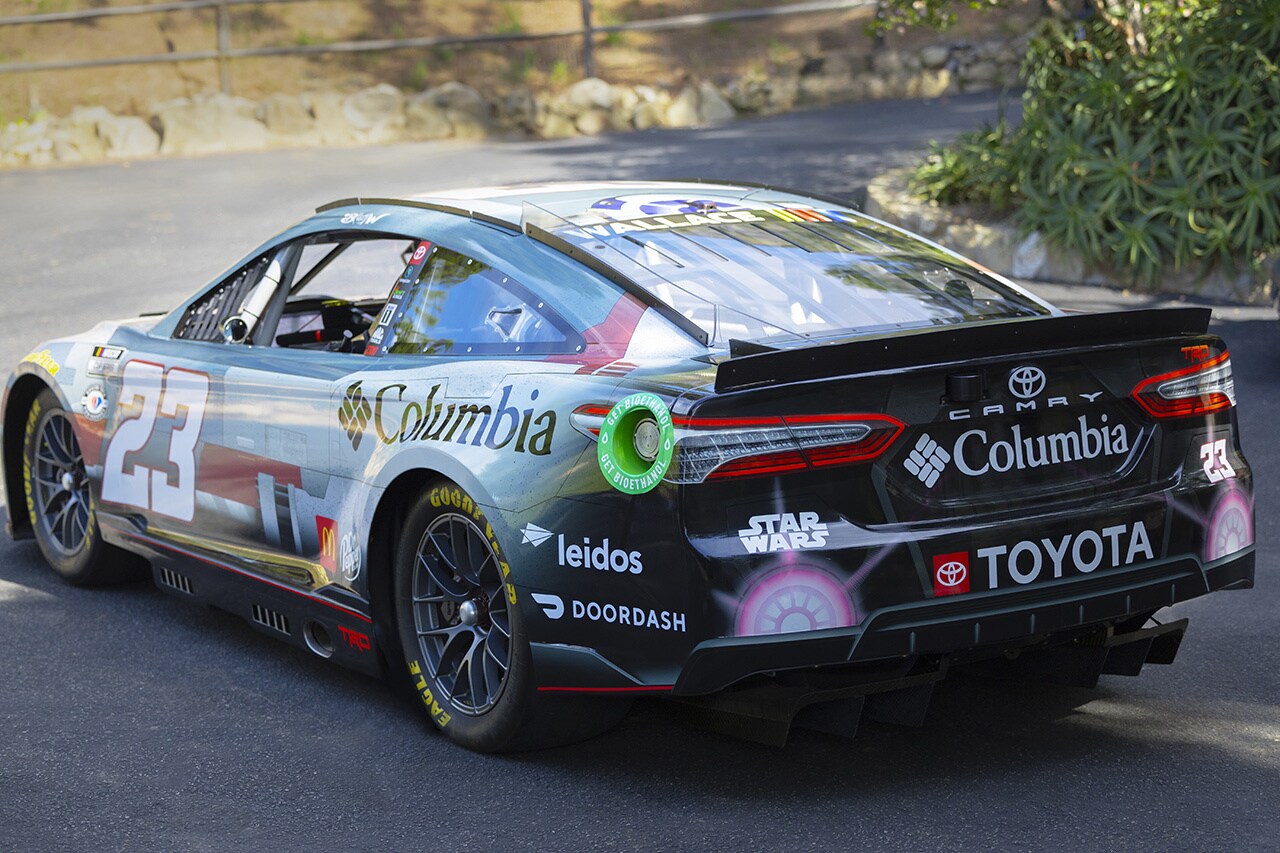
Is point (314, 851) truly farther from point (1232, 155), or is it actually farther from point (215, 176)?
point (215, 176)

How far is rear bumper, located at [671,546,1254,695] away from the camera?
3529mm

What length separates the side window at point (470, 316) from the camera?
4176 millimetres

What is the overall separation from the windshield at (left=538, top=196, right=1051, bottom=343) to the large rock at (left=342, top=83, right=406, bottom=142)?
62.6 ft

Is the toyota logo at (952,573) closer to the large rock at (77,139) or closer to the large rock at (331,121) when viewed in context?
the large rock at (331,121)

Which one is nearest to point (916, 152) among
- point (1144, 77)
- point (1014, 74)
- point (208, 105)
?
point (1144, 77)

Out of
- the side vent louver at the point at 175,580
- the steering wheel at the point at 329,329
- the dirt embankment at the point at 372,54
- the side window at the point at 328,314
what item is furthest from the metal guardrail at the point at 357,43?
the side vent louver at the point at 175,580

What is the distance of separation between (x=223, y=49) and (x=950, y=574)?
24.2 metres

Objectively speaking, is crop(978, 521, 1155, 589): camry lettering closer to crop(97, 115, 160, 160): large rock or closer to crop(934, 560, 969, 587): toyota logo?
crop(934, 560, 969, 587): toyota logo

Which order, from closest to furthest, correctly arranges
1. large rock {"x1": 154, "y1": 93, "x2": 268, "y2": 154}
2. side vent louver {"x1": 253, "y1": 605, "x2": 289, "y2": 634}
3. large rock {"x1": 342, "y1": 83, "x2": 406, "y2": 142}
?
side vent louver {"x1": 253, "y1": 605, "x2": 289, "y2": 634}, large rock {"x1": 154, "y1": 93, "x2": 268, "y2": 154}, large rock {"x1": 342, "y1": 83, "x2": 406, "y2": 142}

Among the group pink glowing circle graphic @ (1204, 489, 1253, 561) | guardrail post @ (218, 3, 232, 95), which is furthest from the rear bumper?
guardrail post @ (218, 3, 232, 95)

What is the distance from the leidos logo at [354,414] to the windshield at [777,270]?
72 centimetres

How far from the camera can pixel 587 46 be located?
86.2 ft

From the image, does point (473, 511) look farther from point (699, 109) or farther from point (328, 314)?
point (699, 109)

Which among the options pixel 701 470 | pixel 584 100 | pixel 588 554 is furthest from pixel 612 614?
pixel 584 100
